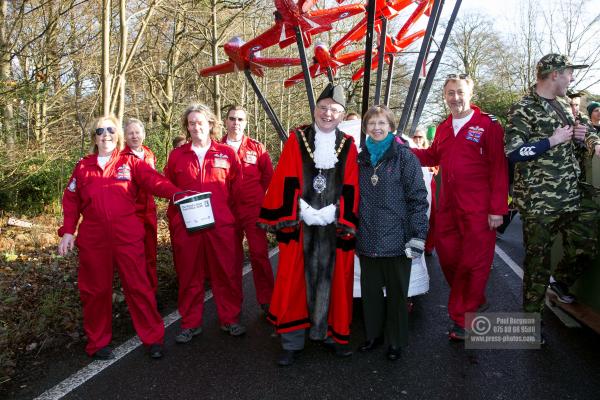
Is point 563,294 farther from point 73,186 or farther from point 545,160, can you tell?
point 73,186

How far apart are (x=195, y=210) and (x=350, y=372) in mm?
1619

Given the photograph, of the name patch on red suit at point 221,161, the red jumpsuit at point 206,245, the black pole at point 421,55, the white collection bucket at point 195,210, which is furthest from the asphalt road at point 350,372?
the black pole at point 421,55

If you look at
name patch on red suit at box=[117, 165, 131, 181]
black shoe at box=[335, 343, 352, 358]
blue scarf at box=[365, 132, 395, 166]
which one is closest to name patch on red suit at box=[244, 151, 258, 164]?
name patch on red suit at box=[117, 165, 131, 181]

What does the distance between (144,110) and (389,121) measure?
60.3 feet

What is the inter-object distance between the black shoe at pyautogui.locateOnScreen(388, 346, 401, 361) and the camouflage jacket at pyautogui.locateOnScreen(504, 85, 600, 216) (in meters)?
1.44

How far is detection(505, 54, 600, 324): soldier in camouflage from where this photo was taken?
3.36m

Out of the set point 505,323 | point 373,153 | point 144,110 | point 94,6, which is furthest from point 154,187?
point 144,110

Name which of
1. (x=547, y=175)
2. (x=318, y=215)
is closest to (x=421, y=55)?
(x=547, y=175)

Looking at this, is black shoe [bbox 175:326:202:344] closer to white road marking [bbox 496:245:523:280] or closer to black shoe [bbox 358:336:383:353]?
black shoe [bbox 358:336:383:353]

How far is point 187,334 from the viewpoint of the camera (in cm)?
385

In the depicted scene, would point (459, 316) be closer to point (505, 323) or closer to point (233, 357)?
point (505, 323)

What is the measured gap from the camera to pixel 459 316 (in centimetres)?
369

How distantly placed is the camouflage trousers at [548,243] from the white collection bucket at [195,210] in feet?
8.02

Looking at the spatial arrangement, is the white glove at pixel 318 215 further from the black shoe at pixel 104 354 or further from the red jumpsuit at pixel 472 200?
the black shoe at pixel 104 354
